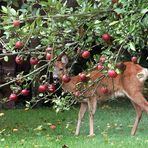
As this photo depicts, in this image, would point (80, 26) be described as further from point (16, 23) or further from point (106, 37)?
point (16, 23)

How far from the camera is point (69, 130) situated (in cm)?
1144

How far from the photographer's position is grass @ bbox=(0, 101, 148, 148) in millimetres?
8609

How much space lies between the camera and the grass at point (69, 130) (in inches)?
339

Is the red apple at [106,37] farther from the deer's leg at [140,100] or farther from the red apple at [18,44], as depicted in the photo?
the deer's leg at [140,100]

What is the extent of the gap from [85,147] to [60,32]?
497 centimetres

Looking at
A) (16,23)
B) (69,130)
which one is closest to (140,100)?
(69,130)

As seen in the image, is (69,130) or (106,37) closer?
(106,37)

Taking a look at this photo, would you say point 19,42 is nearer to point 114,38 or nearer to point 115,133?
point 114,38

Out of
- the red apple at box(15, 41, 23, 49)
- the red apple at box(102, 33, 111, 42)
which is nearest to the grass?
the red apple at box(15, 41, 23, 49)

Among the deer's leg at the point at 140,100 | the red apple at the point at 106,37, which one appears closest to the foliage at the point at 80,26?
the red apple at the point at 106,37

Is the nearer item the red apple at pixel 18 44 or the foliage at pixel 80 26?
the foliage at pixel 80 26

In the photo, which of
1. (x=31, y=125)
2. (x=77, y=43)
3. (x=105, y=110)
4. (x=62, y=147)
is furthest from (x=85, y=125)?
(x=77, y=43)

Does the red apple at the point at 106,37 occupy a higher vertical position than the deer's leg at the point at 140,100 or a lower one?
higher

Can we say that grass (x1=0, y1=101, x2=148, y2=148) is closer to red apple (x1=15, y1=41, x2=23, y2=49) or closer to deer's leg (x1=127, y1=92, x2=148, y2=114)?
deer's leg (x1=127, y1=92, x2=148, y2=114)
